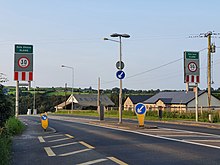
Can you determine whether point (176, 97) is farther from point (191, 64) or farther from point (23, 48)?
point (23, 48)

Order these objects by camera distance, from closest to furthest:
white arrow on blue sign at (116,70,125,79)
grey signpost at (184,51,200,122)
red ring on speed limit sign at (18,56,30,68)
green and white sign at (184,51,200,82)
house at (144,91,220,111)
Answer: red ring on speed limit sign at (18,56,30,68)
white arrow on blue sign at (116,70,125,79)
grey signpost at (184,51,200,122)
green and white sign at (184,51,200,82)
house at (144,91,220,111)

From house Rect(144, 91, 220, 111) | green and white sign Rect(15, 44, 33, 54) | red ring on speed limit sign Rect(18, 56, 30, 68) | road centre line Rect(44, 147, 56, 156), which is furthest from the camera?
house Rect(144, 91, 220, 111)

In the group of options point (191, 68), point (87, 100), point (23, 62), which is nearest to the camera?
point (23, 62)

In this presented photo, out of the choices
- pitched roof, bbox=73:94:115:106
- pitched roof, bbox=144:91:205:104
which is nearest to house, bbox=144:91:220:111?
pitched roof, bbox=144:91:205:104

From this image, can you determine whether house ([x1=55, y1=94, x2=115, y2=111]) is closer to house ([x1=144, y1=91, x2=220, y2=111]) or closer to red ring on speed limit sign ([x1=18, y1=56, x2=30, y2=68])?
house ([x1=144, y1=91, x2=220, y2=111])

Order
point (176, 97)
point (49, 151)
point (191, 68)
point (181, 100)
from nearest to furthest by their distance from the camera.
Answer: point (49, 151) → point (191, 68) → point (181, 100) → point (176, 97)

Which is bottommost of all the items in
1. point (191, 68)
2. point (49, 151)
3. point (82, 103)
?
point (49, 151)

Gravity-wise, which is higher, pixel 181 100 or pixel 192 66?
pixel 192 66

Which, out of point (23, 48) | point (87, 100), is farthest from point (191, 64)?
point (87, 100)

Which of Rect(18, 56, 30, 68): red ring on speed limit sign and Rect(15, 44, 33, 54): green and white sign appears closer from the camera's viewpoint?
Rect(18, 56, 30, 68): red ring on speed limit sign

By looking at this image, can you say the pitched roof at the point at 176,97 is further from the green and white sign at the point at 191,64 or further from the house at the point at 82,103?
the green and white sign at the point at 191,64

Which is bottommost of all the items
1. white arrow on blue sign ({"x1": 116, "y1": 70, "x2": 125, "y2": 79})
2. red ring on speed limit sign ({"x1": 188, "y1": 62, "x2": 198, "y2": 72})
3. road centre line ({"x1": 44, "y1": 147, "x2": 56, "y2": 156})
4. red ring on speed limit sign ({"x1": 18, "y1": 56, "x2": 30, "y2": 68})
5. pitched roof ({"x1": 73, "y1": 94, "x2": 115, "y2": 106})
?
road centre line ({"x1": 44, "y1": 147, "x2": 56, "y2": 156})

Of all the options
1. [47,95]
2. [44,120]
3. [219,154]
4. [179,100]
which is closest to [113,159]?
[219,154]

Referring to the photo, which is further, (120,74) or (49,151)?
(120,74)
